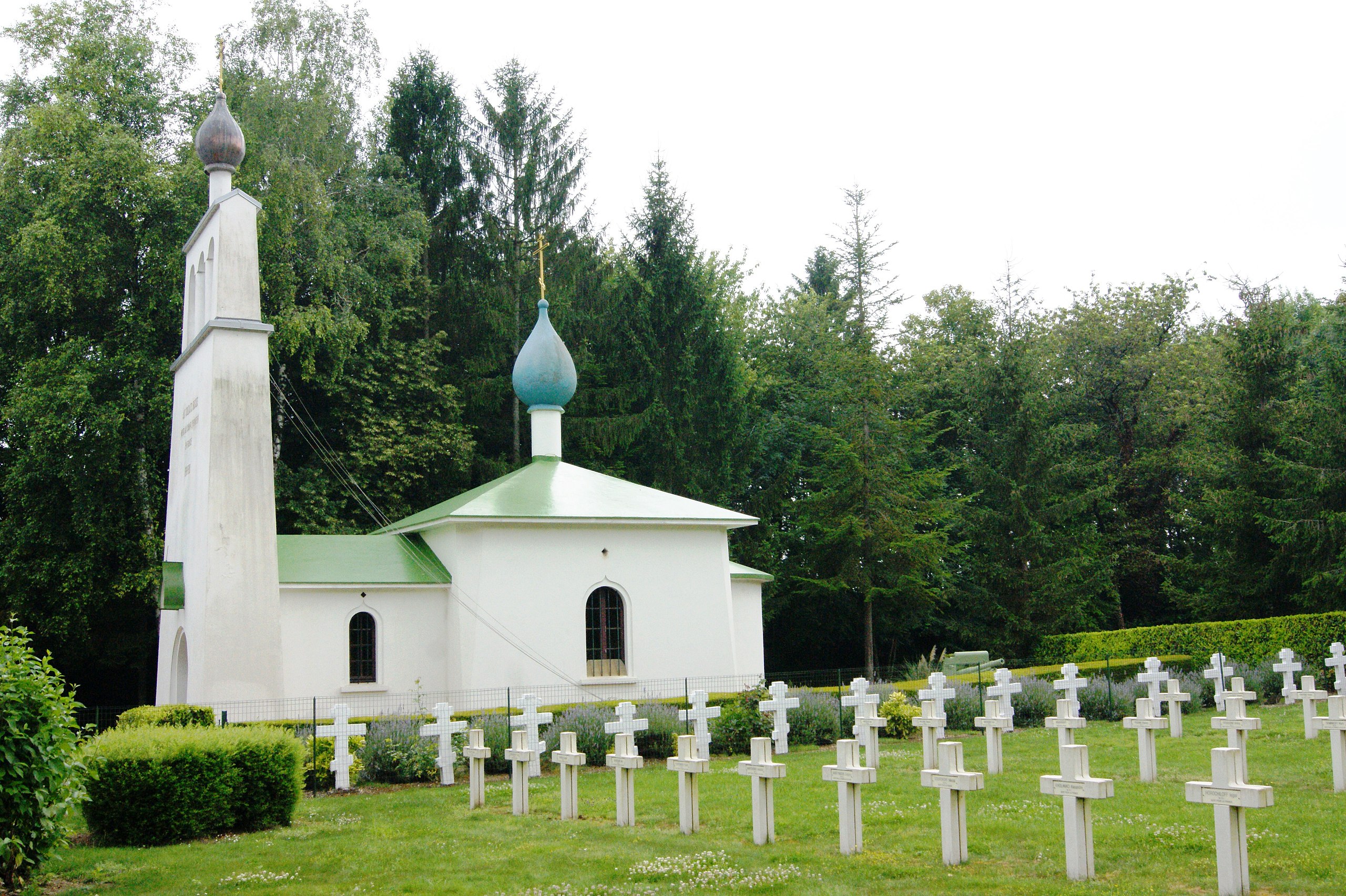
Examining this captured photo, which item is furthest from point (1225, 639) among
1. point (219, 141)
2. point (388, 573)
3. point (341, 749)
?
point (219, 141)

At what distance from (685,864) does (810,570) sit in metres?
25.5

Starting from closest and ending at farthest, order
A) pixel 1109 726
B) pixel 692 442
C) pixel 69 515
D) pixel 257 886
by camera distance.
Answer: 1. pixel 257 886
2. pixel 1109 726
3. pixel 69 515
4. pixel 692 442

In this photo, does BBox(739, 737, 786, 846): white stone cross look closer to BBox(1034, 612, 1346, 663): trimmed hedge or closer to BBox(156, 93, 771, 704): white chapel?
BBox(156, 93, 771, 704): white chapel

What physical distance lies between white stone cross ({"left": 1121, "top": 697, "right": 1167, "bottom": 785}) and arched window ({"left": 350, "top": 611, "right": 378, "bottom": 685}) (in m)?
13.7

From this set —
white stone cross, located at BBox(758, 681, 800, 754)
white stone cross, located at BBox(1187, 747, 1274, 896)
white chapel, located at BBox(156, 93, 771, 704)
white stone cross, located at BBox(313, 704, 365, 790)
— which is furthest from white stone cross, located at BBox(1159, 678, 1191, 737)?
white stone cross, located at BBox(313, 704, 365, 790)

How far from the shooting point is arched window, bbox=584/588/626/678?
22.2 m

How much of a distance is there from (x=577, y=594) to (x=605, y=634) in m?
1.03

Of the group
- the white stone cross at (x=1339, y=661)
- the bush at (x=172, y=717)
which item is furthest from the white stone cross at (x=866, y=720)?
the bush at (x=172, y=717)

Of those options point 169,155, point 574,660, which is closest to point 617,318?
point 169,155

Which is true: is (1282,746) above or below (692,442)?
below

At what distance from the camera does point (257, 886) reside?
28.5 ft

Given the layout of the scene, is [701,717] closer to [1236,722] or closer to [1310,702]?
[1236,722]

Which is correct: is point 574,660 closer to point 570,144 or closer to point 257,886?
point 257,886

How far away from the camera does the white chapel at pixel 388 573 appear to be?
18.0 metres
